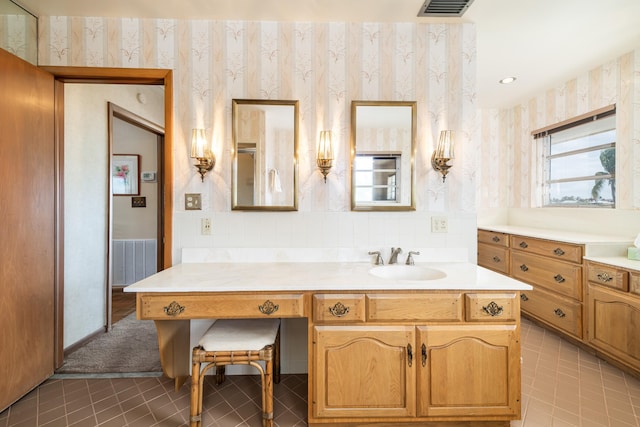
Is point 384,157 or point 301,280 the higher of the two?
point 384,157

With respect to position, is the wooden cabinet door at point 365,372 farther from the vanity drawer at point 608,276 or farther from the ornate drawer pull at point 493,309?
the vanity drawer at point 608,276

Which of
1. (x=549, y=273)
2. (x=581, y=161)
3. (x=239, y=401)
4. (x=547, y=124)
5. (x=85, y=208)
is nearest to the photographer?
(x=239, y=401)

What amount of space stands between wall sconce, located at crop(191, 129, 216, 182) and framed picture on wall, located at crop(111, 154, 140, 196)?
8.30 ft

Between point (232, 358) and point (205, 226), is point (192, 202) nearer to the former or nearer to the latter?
point (205, 226)

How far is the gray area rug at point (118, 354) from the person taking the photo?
2.05 meters

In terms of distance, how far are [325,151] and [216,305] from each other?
3.79 ft

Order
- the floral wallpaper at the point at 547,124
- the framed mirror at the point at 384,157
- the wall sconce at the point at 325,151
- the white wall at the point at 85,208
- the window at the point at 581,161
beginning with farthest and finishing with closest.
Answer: the window at the point at 581,161 < the floral wallpaper at the point at 547,124 < the white wall at the point at 85,208 < the framed mirror at the point at 384,157 < the wall sconce at the point at 325,151

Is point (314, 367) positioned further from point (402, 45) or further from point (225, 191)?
point (402, 45)

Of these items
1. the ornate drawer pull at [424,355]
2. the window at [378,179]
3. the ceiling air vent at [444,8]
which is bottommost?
the ornate drawer pull at [424,355]

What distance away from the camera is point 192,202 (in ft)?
6.45

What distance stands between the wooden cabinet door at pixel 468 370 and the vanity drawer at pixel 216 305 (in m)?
0.72

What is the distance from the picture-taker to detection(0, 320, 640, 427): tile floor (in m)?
1.56

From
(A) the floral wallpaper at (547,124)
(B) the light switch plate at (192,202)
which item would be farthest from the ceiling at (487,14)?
(B) the light switch plate at (192,202)

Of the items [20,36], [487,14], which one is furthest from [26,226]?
[487,14]
